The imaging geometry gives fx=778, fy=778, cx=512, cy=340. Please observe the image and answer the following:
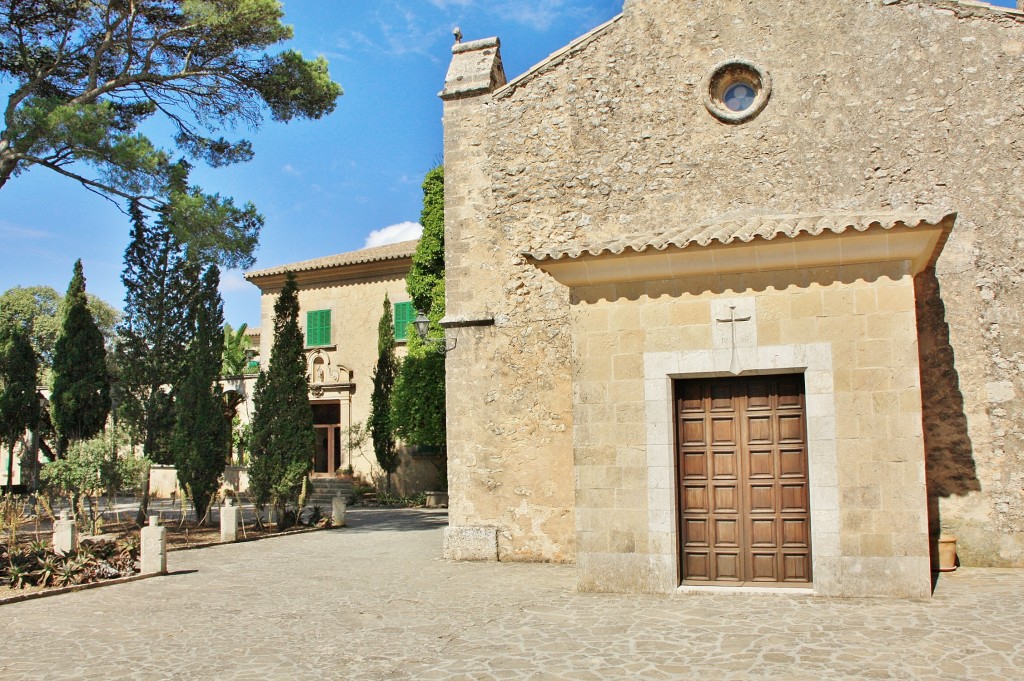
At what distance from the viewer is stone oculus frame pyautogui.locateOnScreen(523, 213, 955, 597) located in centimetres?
736

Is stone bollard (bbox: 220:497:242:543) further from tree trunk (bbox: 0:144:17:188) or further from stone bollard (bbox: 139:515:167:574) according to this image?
tree trunk (bbox: 0:144:17:188)

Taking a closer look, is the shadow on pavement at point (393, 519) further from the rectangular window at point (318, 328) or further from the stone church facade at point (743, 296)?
the rectangular window at point (318, 328)

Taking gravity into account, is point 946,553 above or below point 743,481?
below

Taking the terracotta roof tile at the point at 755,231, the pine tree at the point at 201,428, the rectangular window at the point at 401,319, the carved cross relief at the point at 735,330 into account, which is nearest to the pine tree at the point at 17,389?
the pine tree at the point at 201,428

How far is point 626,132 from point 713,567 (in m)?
5.84

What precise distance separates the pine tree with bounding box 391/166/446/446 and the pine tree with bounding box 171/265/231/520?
6.19 metres

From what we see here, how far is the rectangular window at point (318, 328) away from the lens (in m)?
26.5

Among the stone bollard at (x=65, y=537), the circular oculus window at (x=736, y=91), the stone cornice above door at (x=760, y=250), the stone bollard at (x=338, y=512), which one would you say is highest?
the circular oculus window at (x=736, y=91)

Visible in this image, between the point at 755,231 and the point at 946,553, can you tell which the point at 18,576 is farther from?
the point at 946,553

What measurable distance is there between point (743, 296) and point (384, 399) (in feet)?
58.4

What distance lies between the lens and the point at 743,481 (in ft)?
26.3

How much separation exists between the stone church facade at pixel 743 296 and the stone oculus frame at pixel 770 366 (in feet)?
0.07

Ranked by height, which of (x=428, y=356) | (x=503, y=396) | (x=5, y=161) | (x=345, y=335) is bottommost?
(x=503, y=396)

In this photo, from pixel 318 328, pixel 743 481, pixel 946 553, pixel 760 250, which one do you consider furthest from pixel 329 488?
pixel 760 250
